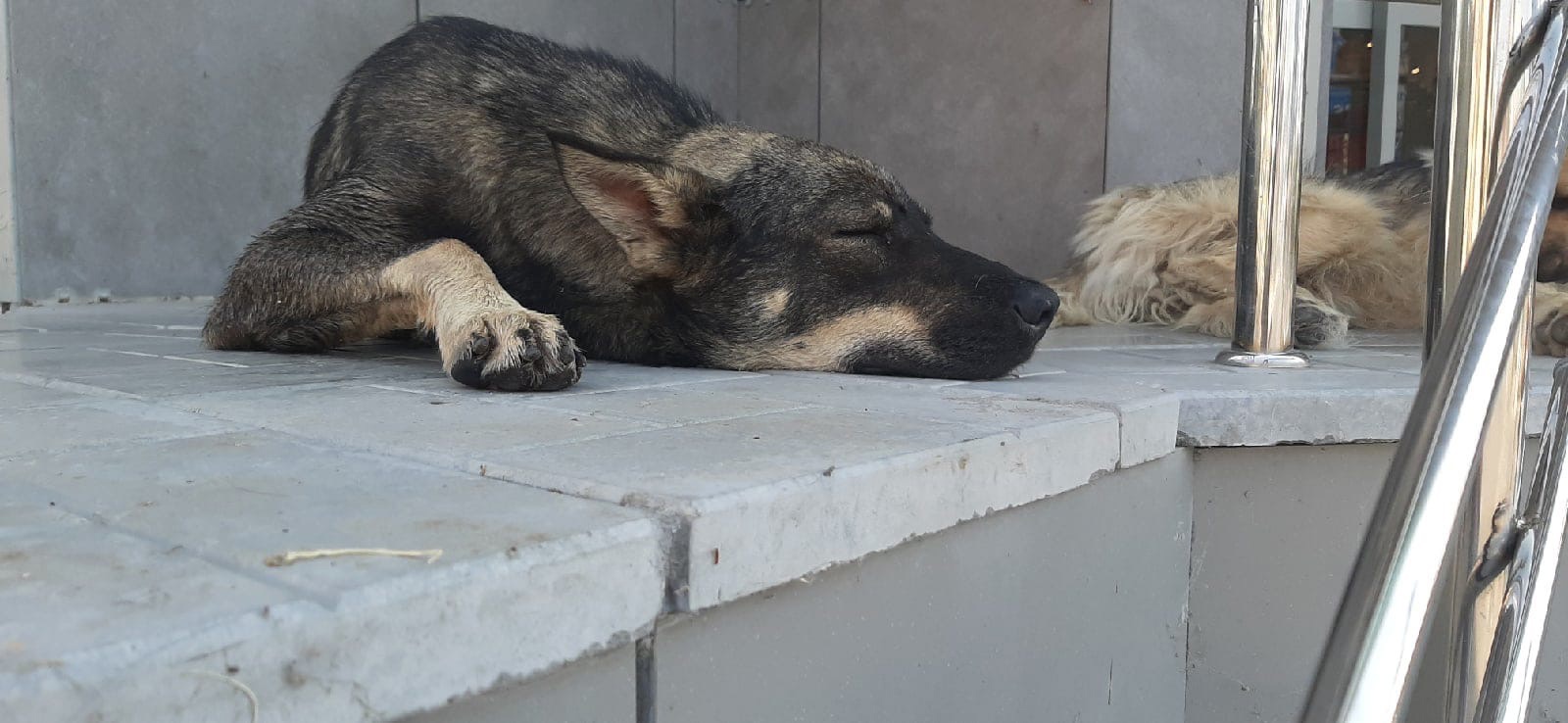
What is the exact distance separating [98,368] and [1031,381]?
75.2 inches

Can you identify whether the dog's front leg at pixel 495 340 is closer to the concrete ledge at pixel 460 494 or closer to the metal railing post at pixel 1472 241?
the concrete ledge at pixel 460 494

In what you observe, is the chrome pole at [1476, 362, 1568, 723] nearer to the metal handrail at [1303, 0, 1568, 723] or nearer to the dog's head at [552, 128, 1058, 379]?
the metal handrail at [1303, 0, 1568, 723]

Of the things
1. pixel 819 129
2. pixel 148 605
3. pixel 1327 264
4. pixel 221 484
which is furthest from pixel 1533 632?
pixel 819 129

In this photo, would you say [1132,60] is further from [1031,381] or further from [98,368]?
[98,368]

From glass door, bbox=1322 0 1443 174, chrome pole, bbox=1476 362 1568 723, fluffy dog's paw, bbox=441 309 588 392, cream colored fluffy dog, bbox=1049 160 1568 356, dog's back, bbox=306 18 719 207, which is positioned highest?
glass door, bbox=1322 0 1443 174

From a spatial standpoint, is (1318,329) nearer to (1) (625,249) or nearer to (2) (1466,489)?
(1) (625,249)

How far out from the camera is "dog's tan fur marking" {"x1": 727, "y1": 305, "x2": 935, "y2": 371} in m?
2.57

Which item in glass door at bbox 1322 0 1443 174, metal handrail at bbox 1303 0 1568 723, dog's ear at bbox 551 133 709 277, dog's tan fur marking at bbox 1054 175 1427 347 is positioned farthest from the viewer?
glass door at bbox 1322 0 1443 174

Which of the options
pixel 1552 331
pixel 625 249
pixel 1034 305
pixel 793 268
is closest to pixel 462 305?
pixel 625 249

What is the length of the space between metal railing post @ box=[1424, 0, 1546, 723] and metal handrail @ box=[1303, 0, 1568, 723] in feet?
0.07

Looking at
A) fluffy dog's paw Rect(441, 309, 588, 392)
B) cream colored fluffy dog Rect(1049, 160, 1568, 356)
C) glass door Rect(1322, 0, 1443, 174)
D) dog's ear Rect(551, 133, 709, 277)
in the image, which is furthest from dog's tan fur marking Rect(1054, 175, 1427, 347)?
glass door Rect(1322, 0, 1443, 174)

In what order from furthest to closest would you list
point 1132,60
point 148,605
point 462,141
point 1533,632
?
point 1132,60
point 462,141
point 1533,632
point 148,605

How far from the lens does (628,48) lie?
620cm

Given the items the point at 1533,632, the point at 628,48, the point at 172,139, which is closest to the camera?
the point at 1533,632
